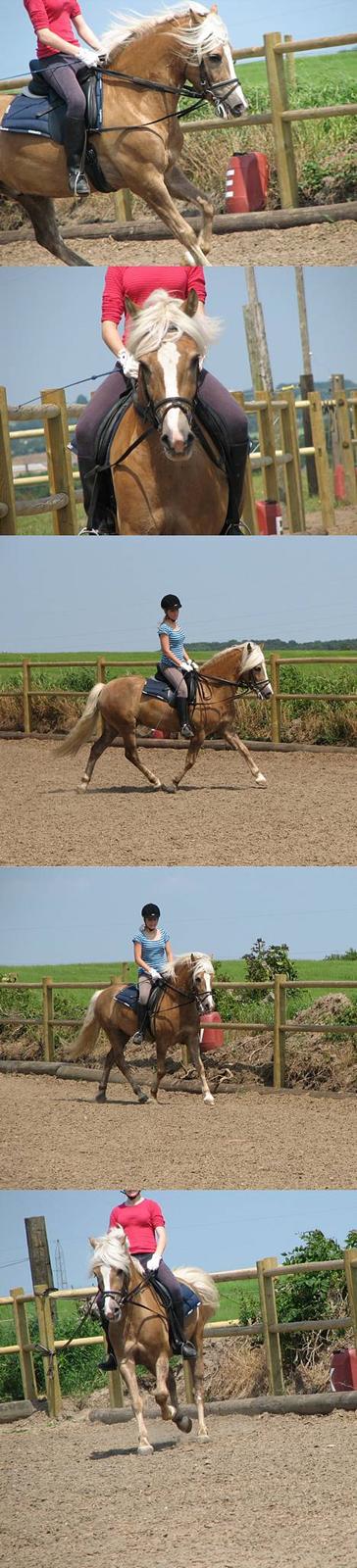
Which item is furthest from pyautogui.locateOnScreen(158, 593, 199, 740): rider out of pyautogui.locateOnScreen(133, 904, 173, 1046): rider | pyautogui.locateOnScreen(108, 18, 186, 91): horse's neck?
pyautogui.locateOnScreen(108, 18, 186, 91): horse's neck

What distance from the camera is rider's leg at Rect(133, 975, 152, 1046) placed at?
731 centimetres

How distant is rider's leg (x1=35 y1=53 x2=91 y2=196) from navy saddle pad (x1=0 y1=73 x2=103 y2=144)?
25 mm

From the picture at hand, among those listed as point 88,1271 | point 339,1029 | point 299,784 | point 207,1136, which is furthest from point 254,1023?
point 88,1271

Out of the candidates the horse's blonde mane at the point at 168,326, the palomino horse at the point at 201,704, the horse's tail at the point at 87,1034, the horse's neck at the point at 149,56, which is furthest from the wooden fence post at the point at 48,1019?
the horse's neck at the point at 149,56

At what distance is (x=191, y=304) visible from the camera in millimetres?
5590

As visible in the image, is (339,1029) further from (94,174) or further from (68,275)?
(94,174)

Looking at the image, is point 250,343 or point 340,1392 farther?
point 340,1392

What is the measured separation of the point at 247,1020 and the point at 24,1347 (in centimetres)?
173

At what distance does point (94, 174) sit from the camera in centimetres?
524

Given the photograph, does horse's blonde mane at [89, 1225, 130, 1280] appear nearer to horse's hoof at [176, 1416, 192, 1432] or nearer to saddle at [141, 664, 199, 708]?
horse's hoof at [176, 1416, 192, 1432]

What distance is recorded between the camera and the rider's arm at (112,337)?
18.9 ft

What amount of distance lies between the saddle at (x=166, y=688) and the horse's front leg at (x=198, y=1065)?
1450mm

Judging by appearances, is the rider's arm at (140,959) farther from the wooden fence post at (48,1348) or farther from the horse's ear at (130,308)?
the horse's ear at (130,308)

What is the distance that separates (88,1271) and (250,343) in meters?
3.10
